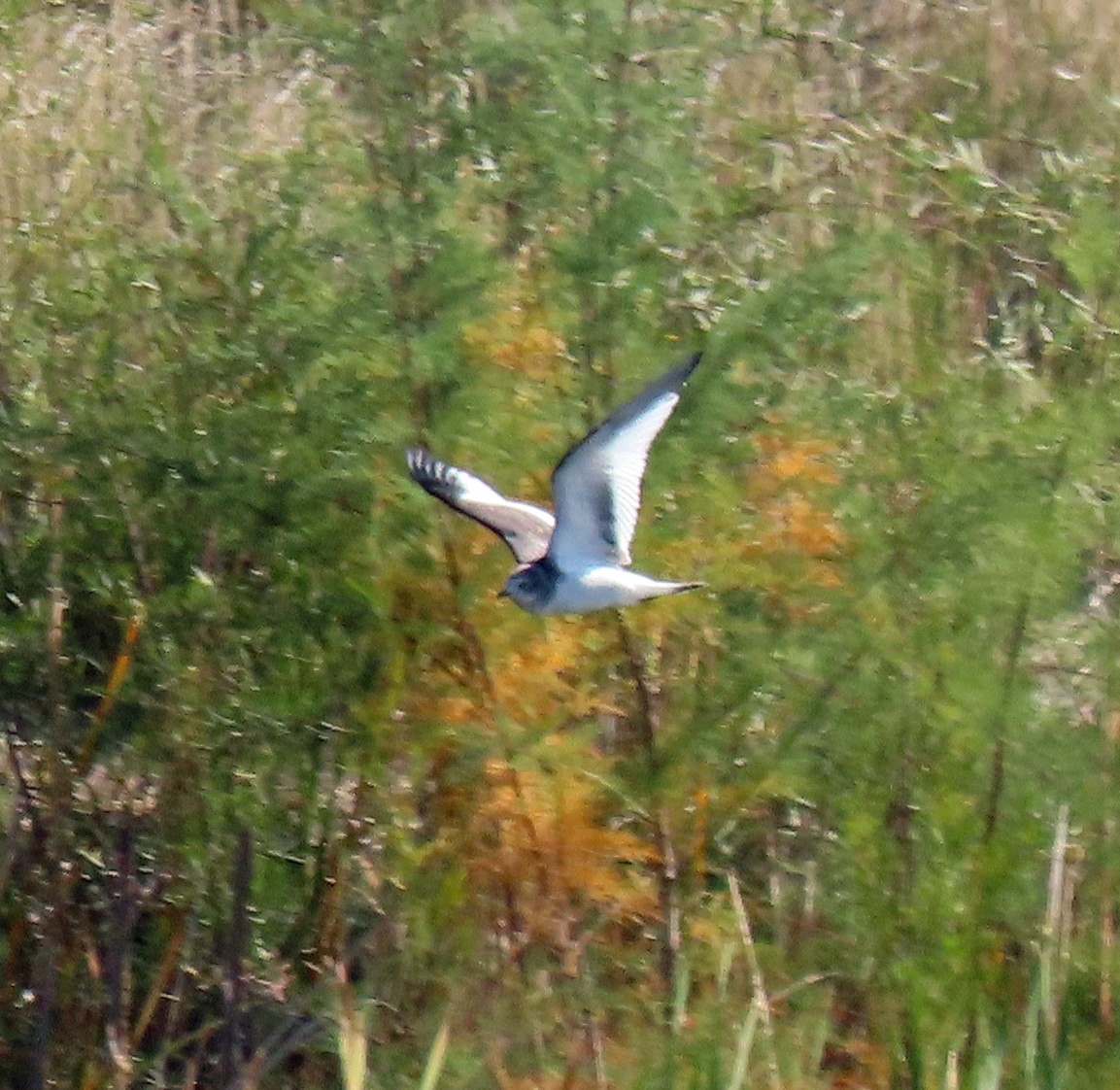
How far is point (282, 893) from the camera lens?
13.3ft

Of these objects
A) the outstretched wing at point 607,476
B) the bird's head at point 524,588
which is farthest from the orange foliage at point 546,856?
the outstretched wing at point 607,476

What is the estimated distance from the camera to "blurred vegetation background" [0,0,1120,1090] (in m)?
3.65

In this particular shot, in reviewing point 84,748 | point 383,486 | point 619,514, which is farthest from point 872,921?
point 84,748

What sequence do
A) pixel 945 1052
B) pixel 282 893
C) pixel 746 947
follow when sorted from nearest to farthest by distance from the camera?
1. pixel 945 1052
2. pixel 746 947
3. pixel 282 893

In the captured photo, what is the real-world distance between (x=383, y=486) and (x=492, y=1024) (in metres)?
0.91

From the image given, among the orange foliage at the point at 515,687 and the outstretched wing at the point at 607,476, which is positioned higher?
the outstretched wing at the point at 607,476

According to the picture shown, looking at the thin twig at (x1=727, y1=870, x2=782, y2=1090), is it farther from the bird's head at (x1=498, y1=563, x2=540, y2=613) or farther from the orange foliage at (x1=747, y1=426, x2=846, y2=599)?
the bird's head at (x1=498, y1=563, x2=540, y2=613)

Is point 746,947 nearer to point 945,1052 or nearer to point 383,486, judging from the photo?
point 945,1052

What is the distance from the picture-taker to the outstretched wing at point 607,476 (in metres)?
3.32

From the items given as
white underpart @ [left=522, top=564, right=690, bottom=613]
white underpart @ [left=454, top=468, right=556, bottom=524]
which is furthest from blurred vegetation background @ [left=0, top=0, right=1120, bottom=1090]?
white underpart @ [left=522, top=564, right=690, bottom=613]

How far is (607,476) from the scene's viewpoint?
342 centimetres

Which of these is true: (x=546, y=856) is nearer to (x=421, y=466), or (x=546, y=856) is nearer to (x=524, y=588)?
(x=524, y=588)

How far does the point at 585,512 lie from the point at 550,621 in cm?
39

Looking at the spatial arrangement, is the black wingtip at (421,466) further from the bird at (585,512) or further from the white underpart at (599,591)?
the white underpart at (599,591)
